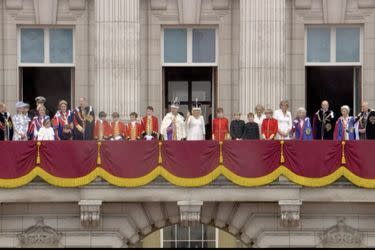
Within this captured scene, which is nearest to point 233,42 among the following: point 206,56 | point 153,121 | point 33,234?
point 206,56

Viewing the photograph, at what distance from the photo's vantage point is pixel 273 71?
69.6 meters

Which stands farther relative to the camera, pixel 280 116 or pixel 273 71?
pixel 273 71

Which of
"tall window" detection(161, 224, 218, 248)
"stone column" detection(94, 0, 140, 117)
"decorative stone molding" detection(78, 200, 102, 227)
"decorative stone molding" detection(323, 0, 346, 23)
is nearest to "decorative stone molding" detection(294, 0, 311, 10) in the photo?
"decorative stone molding" detection(323, 0, 346, 23)

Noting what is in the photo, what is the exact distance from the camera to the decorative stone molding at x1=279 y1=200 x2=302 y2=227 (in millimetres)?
63812

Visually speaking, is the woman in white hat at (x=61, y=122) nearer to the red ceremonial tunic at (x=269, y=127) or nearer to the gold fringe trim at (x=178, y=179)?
the gold fringe trim at (x=178, y=179)

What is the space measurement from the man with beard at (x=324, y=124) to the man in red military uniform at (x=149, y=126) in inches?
237

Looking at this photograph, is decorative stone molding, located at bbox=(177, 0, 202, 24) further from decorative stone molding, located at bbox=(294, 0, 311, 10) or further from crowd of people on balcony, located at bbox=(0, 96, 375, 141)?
crowd of people on balcony, located at bbox=(0, 96, 375, 141)

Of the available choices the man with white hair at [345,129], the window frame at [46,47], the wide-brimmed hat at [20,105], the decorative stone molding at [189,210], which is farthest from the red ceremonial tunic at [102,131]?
the man with white hair at [345,129]

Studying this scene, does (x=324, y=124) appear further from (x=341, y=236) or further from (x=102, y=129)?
(x=102, y=129)

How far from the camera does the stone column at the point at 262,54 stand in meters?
69.4

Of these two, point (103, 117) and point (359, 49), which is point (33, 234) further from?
point (359, 49)

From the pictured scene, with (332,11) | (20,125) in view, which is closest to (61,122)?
(20,125)

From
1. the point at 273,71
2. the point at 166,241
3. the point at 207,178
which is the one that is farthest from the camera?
the point at 166,241

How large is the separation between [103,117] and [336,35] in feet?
38.2
